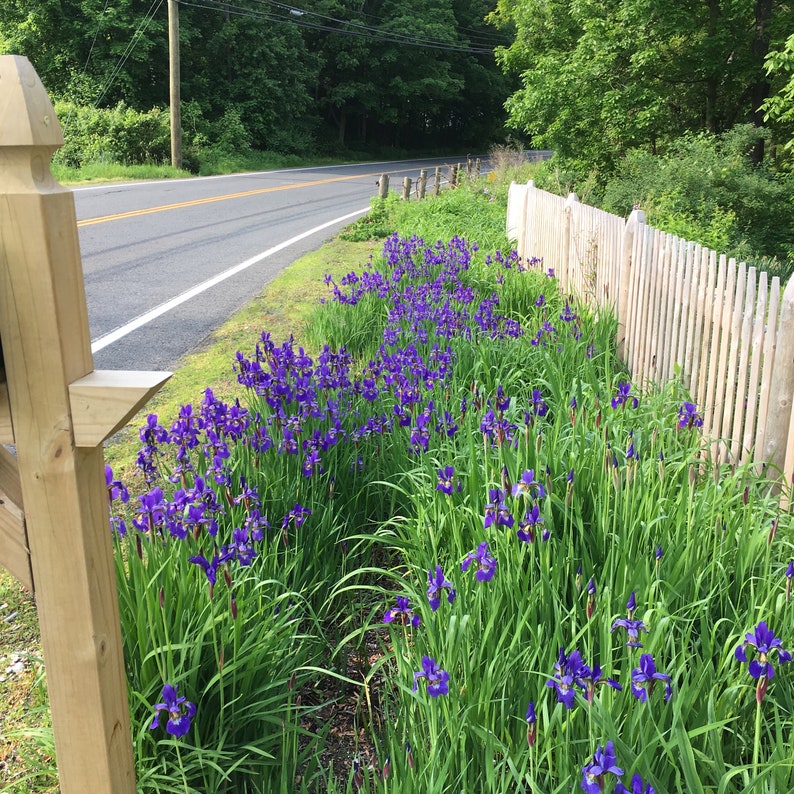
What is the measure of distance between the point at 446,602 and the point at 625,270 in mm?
4005

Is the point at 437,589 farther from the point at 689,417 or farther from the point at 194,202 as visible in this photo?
the point at 194,202

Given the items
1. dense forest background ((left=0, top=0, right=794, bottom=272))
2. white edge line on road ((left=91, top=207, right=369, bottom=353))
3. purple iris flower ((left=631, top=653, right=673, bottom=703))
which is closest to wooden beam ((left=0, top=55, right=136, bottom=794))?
purple iris flower ((left=631, top=653, right=673, bottom=703))

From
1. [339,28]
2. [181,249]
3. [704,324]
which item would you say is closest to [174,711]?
[704,324]

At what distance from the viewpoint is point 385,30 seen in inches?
1561

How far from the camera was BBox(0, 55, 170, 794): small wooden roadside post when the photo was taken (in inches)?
40.4

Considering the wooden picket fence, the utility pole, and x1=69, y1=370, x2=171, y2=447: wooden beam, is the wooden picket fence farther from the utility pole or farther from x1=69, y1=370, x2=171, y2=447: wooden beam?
the utility pole

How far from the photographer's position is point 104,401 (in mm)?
1095

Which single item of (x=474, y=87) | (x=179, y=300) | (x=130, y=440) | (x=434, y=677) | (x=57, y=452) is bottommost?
(x=130, y=440)

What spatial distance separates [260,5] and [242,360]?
104 ft

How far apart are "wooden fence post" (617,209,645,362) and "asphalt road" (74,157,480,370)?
3209mm

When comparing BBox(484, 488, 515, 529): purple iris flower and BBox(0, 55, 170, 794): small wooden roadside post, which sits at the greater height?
BBox(0, 55, 170, 794): small wooden roadside post

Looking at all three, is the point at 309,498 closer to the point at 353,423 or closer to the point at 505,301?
the point at 353,423

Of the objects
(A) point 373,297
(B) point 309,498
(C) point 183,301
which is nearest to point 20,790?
(B) point 309,498

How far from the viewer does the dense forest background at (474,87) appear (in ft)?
38.7
